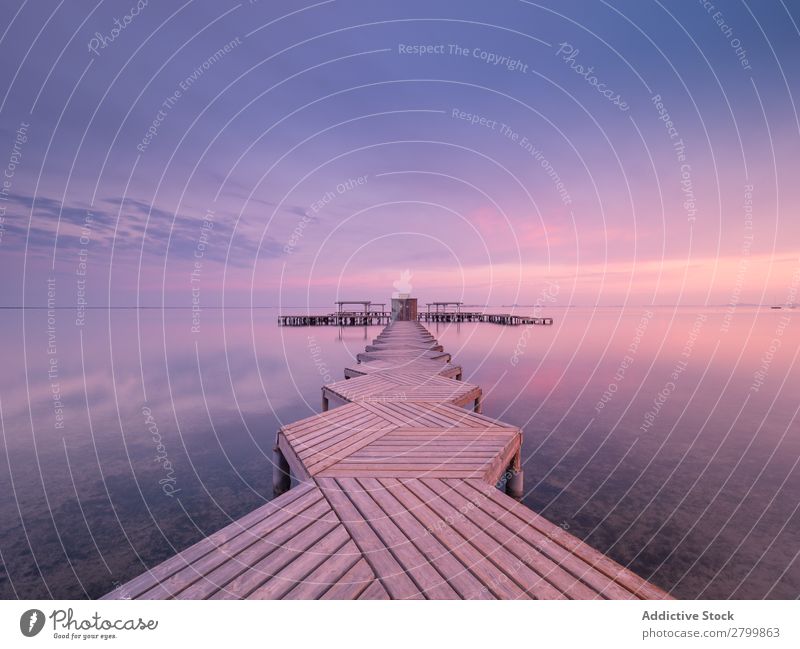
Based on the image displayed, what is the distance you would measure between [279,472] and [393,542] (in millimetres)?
4532

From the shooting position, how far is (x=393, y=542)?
10.7ft

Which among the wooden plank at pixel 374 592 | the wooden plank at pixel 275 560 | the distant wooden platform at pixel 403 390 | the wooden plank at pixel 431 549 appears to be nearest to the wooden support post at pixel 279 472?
the distant wooden platform at pixel 403 390

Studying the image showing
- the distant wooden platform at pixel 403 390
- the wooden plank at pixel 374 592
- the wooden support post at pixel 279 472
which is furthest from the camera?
the distant wooden platform at pixel 403 390

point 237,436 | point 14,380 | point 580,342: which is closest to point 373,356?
point 237,436

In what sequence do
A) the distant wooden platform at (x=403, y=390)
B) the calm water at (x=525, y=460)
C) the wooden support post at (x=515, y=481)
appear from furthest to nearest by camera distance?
the distant wooden platform at (x=403, y=390) → the wooden support post at (x=515, y=481) → the calm water at (x=525, y=460)

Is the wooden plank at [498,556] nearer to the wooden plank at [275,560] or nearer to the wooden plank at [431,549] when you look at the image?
the wooden plank at [431,549]

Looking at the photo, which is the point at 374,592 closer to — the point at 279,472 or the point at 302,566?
the point at 302,566

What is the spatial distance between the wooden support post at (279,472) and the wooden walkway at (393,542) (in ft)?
3.34

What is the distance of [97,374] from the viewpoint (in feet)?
70.3

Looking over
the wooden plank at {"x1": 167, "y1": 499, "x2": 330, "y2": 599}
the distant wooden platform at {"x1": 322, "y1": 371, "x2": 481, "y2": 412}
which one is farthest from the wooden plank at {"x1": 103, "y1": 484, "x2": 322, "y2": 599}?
the distant wooden platform at {"x1": 322, "y1": 371, "x2": 481, "y2": 412}

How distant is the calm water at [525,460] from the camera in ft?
18.9
